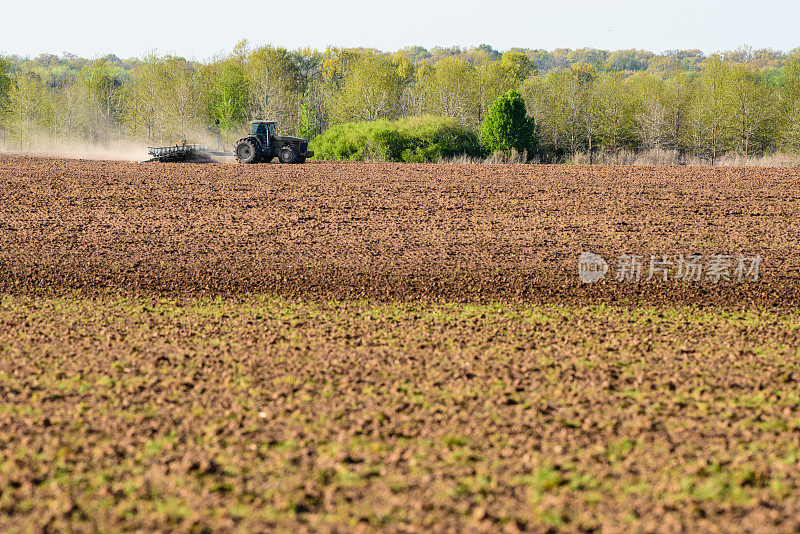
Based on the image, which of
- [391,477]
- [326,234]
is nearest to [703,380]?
[391,477]

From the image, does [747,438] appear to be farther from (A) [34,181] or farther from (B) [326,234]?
(A) [34,181]

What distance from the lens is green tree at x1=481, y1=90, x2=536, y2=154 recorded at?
151 ft

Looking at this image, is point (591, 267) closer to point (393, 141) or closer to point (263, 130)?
point (263, 130)

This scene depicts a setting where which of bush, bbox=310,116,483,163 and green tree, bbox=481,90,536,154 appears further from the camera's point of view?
green tree, bbox=481,90,536,154

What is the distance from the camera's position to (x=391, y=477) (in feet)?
19.2

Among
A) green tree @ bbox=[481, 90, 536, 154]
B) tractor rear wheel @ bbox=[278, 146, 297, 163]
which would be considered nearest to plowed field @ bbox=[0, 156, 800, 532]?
tractor rear wheel @ bbox=[278, 146, 297, 163]

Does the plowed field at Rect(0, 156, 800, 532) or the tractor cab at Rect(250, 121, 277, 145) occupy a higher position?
the tractor cab at Rect(250, 121, 277, 145)

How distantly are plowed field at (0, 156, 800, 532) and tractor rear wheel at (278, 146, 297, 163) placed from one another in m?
7.77

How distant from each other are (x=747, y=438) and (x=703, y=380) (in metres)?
1.82

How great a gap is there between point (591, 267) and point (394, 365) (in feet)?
23.5

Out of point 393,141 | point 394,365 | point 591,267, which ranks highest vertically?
point 393,141

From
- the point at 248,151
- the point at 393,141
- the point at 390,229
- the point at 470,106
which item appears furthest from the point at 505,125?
the point at 390,229

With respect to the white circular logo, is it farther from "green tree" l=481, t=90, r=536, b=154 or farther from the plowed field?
"green tree" l=481, t=90, r=536, b=154

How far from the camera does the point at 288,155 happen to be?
27828mm
